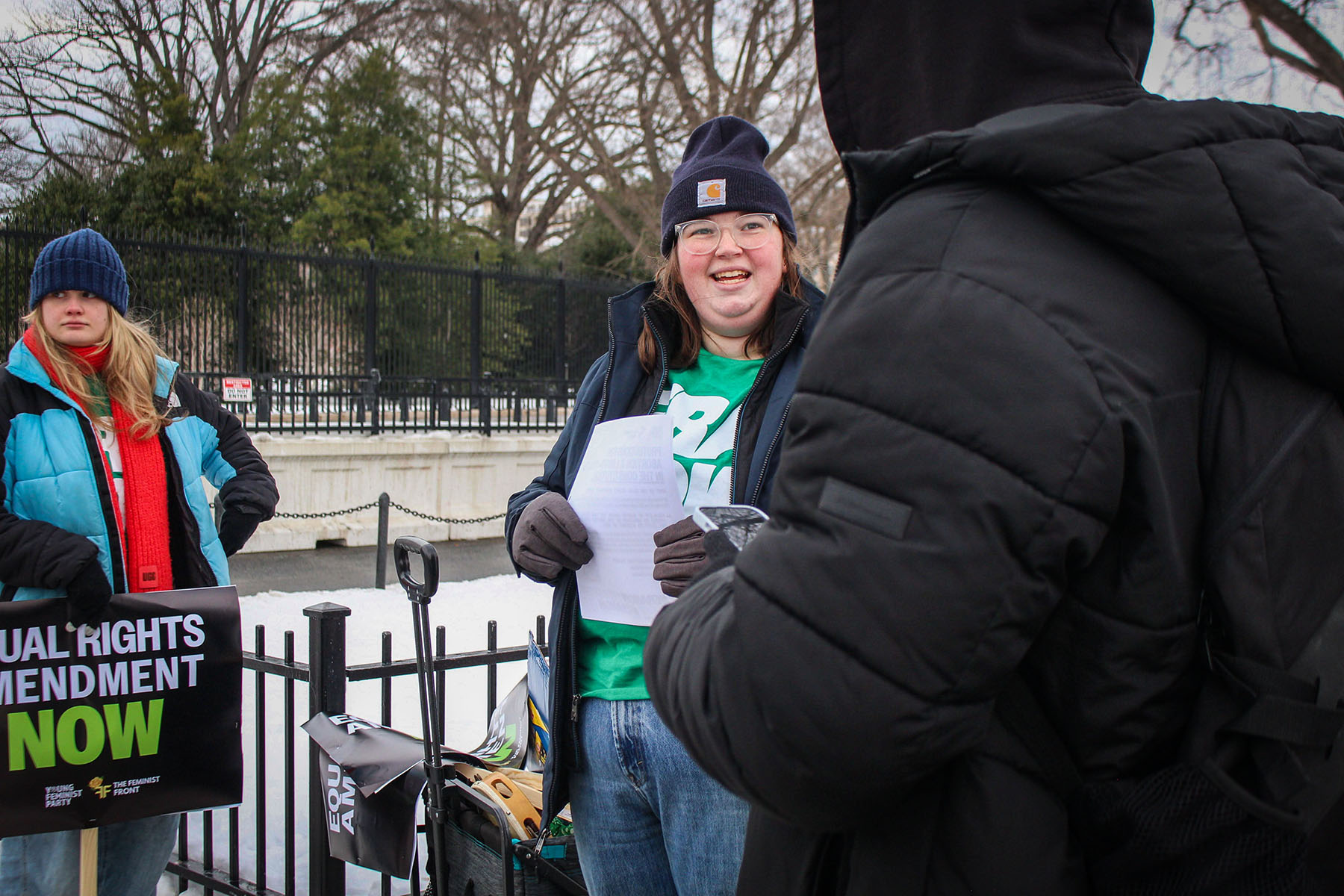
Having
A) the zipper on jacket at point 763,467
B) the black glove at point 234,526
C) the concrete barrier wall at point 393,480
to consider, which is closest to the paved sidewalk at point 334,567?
the concrete barrier wall at point 393,480

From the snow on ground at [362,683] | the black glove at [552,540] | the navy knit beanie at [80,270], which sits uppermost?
the navy knit beanie at [80,270]

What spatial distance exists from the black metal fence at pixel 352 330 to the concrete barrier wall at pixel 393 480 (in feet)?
2.30

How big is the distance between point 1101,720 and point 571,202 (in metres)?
32.4

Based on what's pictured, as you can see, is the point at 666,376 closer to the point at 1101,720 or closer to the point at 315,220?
the point at 1101,720

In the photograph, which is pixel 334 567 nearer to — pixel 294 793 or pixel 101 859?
pixel 294 793

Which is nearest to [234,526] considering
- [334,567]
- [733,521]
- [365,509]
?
[733,521]

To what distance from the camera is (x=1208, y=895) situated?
92 cm

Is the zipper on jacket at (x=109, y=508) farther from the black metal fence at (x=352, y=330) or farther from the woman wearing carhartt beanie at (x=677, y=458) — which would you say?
the black metal fence at (x=352, y=330)

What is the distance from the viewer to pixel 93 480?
→ 2678 millimetres

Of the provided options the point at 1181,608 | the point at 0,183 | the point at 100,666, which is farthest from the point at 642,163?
the point at 1181,608

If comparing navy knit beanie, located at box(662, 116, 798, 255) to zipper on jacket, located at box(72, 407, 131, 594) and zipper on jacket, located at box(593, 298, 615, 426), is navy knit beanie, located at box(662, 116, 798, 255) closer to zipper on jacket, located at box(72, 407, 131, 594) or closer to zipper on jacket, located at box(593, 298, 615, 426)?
zipper on jacket, located at box(593, 298, 615, 426)

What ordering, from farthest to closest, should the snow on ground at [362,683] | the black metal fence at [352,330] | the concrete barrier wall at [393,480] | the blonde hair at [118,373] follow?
1. the black metal fence at [352,330]
2. the concrete barrier wall at [393,480]
3. the snow on ground at [362,683]
4. the blonde hair at [118,373]

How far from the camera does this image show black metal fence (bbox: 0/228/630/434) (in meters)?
11.8

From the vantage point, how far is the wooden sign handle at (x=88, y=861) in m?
2.59
